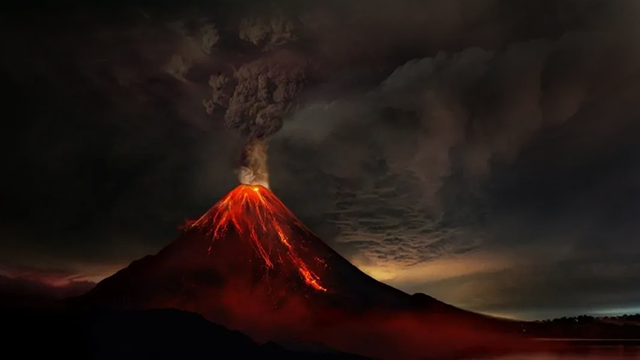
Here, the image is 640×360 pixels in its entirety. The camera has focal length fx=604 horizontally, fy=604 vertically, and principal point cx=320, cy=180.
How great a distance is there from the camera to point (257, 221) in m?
19.3

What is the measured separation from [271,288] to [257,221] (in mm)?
3134

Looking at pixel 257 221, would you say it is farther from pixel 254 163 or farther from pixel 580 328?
pixel 580 328

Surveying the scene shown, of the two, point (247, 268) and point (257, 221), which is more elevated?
point (257, 221)

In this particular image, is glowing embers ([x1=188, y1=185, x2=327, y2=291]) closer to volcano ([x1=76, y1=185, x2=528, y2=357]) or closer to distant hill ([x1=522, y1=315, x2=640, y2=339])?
volcano ([x1=76, y1=185, x2=528, y2=357])

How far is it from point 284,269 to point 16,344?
23.7ft

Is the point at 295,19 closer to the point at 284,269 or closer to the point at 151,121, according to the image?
the point at 151,121

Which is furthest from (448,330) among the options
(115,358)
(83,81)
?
(83,81)

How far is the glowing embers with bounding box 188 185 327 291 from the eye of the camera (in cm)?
1833

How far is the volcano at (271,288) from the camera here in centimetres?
1506

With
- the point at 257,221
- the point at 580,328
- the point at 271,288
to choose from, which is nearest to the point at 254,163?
the point at 257,221

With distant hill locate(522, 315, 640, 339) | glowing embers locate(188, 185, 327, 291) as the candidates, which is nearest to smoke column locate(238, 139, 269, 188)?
glowing embers locate(188, 185, 327, 291)

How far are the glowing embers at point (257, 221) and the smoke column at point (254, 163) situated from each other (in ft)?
2.32

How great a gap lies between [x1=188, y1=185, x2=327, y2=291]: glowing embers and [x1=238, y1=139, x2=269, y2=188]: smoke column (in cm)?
71

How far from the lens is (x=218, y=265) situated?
56.6 ft
